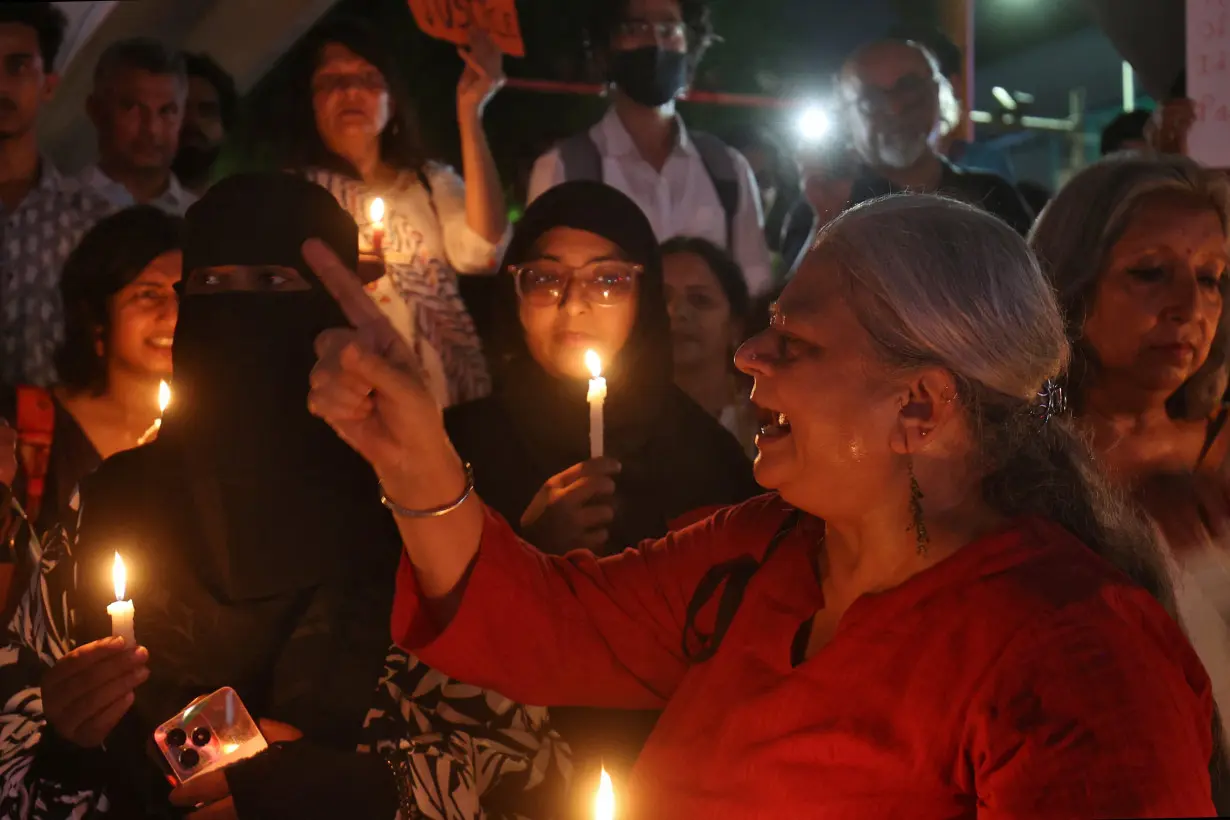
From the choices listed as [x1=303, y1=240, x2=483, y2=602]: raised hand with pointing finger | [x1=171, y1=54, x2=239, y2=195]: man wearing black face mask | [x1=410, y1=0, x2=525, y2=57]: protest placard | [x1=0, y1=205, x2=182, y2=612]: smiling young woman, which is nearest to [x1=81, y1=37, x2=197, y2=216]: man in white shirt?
[x1=171, y1=54, x2=239, y2=195]: man wearing black face mask

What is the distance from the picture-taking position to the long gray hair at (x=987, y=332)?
1.70 m

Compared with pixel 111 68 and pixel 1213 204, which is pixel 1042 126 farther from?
pixel 111 68

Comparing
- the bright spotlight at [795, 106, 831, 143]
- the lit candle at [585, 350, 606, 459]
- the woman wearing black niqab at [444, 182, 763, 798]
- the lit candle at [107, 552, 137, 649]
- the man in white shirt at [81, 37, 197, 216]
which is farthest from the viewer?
the bright spotlight at [795, 106, 831, 143]

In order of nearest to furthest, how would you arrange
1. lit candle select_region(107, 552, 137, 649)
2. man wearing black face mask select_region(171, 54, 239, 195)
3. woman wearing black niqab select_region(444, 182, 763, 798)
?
lit candle select_region(107, 552, 137, 649)
woman wearing black niqab select_region(444, 182, 763, 798)
man wearing black face mask select_region(171, 54, 239, 195)

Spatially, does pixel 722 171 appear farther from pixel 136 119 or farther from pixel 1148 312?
pixel 136 119

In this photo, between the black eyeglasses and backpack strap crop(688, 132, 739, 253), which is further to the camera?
backpack strap crop(688, 132, 739, 253)

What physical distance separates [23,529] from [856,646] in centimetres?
194

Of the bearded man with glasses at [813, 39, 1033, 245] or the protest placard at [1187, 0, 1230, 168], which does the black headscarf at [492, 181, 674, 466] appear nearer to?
the bearded man with glasses at [813, 39, 1033, 245]

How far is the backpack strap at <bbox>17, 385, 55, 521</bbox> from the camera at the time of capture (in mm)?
2980

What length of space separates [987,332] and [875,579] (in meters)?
0.42

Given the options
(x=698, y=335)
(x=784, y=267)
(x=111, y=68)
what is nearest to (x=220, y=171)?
(x=111, y=68)

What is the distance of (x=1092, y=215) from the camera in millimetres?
2816

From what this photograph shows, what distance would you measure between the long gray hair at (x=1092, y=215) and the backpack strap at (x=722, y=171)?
1.43m

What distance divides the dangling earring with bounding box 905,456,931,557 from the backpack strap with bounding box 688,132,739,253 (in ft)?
7.96
